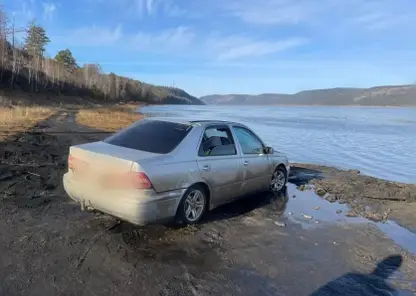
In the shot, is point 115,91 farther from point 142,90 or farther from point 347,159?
point 347,159

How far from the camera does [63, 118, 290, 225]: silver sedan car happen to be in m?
4.76

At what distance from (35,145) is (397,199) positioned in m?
11.5

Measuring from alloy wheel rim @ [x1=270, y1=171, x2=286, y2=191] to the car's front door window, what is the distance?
0.89m

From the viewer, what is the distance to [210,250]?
4.81 m

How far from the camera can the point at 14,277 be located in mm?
3760

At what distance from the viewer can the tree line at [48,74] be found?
218ft

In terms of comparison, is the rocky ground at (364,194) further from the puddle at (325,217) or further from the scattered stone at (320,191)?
the puddle at (325,217)

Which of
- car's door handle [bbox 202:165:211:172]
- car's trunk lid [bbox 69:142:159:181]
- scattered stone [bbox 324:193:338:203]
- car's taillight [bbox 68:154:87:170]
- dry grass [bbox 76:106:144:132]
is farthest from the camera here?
dry grass [bbox 76:106:144:132]

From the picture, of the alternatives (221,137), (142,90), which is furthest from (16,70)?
(142,90)

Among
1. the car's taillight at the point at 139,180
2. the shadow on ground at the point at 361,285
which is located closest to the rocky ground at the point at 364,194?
the shadow on ground at the point at 361,285

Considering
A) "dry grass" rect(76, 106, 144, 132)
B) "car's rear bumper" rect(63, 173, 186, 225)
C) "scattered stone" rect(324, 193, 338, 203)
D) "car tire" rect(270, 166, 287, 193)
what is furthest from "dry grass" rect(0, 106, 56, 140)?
"scattered stone" rect(324, 193, 338, 203)

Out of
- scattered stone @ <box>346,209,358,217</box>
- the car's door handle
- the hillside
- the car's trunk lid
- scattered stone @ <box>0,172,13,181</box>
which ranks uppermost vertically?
the hillside

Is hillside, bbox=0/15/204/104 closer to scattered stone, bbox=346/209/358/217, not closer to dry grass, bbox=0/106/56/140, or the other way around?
dry grass, bbox=0/106/56/140

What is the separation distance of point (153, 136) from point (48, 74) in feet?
290
